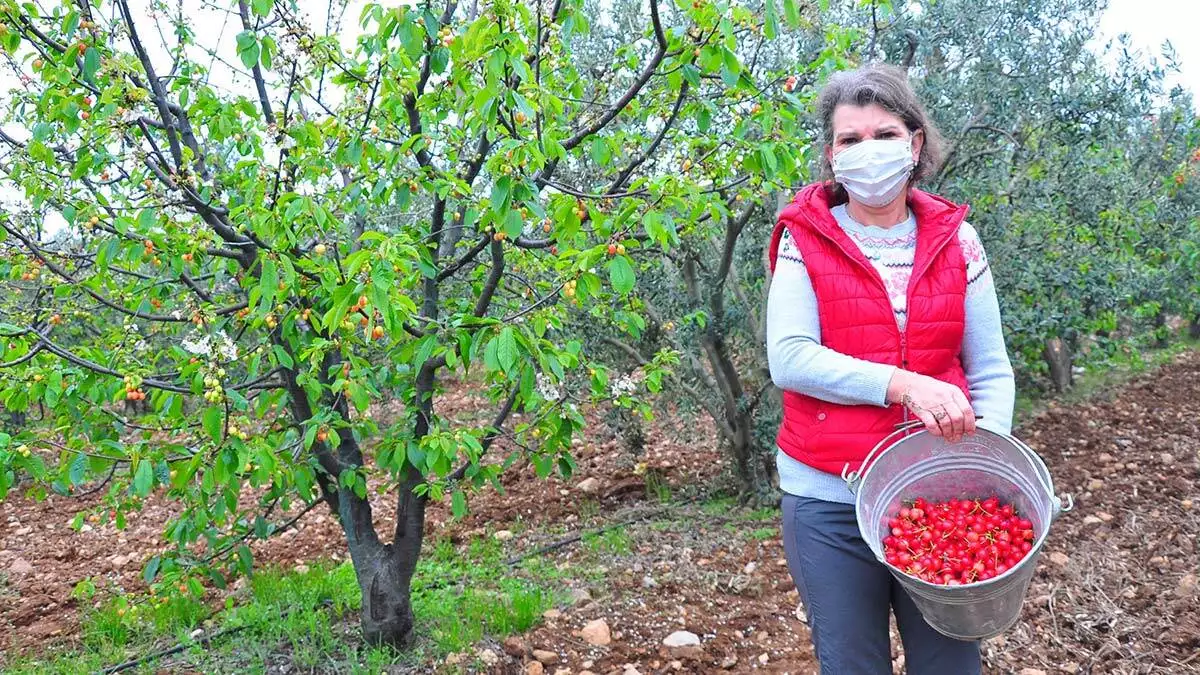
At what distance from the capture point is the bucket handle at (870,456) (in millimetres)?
1656

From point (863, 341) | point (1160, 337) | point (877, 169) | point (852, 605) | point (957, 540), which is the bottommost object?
point (1160, 337)

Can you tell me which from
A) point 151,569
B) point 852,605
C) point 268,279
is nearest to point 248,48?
point 268,279

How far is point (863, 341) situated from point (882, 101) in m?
0.53

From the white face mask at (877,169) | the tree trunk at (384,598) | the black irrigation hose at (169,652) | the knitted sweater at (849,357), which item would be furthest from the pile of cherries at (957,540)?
the black irrigation hose at (169,652)

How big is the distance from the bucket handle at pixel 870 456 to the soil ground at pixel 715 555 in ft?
5.70

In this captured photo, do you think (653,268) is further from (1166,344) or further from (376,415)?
(1166,344)

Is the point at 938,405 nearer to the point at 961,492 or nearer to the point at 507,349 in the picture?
the point at 961,492

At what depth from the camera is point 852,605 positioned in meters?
1.73

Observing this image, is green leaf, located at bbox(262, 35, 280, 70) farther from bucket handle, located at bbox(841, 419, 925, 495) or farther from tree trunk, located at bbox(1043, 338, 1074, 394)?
tree trunk, located at bbox(1043, 338, 1074, 394)

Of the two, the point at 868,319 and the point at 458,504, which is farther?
the point at 458,504

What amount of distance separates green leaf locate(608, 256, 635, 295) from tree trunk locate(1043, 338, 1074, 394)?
5866mm

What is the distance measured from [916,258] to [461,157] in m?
1.81

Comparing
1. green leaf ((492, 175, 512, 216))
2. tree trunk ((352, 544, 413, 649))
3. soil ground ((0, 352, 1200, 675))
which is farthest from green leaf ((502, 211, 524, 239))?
soil ground ((0, 352, 1200, 675))

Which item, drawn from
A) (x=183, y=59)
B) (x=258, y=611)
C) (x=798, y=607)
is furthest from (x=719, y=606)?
(x=183, y=59)
